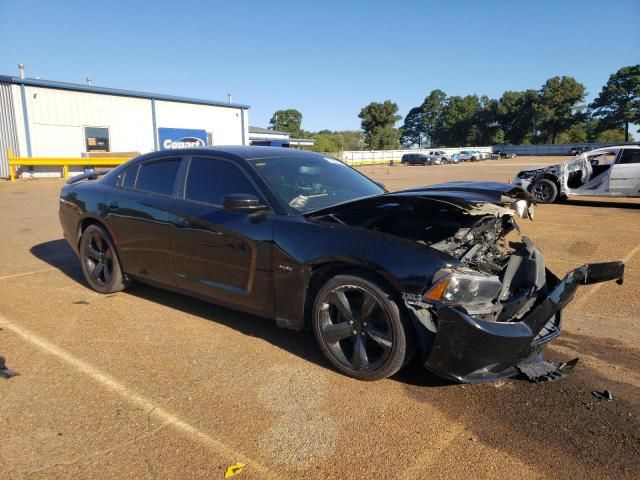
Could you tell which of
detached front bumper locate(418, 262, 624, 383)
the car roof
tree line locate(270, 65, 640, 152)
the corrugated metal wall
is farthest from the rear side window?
tree line locate(270, 65, 640, 152)

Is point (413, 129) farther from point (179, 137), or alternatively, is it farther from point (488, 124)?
point (179, 137)

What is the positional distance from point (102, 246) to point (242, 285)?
2.24 meters

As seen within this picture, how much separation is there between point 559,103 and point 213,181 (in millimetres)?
101110

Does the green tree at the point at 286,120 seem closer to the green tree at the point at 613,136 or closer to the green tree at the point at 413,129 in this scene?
the green tree at the point at 413,129

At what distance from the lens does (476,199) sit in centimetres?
313

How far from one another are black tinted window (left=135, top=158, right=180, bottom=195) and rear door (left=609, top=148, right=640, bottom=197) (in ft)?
36.6

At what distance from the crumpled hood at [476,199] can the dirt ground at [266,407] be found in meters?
1.13

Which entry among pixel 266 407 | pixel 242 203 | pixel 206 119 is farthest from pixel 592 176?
pixel 206 119

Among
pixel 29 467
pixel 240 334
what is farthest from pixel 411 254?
pixel 29 467

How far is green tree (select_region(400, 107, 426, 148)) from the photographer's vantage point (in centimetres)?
13188

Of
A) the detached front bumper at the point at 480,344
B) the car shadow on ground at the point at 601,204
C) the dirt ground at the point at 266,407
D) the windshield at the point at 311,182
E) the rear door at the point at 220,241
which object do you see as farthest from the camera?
the car shadow on ground at the point at 601,204

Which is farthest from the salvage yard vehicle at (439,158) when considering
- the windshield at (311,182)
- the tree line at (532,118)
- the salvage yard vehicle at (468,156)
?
the windshield at (311,182)

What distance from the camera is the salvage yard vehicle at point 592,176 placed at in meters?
11.5

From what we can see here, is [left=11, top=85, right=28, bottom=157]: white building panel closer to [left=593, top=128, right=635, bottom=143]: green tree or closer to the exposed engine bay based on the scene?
the exposed engine bay
